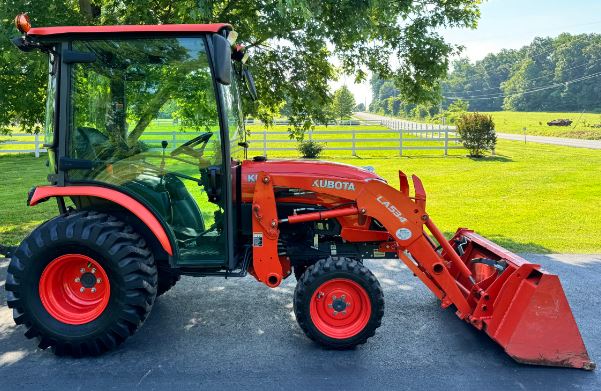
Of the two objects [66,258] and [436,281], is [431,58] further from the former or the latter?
[66,258]

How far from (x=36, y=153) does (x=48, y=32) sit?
2107cm

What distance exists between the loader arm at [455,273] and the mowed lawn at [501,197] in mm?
3684

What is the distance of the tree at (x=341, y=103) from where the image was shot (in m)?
10.2

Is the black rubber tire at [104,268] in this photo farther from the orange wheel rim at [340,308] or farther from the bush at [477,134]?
the bush at [477,134]

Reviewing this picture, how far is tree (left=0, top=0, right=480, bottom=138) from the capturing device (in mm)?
6461

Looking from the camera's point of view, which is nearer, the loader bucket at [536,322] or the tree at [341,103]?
the loader bucket at [536,322]

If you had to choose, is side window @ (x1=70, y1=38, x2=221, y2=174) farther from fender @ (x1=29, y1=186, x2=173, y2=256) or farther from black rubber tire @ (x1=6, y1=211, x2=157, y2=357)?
black rubber tire @ (x1=6, y1=211, x2=157, y2=357)

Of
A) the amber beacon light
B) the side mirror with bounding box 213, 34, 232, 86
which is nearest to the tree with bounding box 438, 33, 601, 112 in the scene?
the side mirror with bounding box 213, 34, 232, 86

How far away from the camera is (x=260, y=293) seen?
5449 mm

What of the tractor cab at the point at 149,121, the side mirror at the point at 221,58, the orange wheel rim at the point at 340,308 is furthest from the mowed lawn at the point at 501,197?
the side mirror at the point at 221,58

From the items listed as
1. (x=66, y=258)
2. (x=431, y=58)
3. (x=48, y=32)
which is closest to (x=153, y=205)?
(x=66, y=258)

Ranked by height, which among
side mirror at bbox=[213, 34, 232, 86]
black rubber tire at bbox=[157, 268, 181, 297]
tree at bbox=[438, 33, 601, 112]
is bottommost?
black rubber tire at bbox=[157, 268, 181, 297]

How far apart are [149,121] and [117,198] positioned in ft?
2.18

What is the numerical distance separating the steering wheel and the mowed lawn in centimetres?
524
